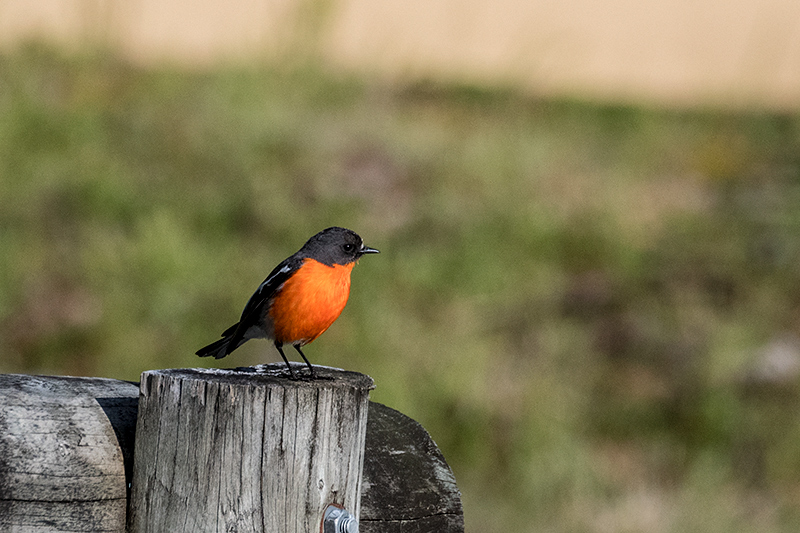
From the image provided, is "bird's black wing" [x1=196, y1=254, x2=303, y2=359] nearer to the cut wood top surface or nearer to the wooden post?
the cut wood top surface

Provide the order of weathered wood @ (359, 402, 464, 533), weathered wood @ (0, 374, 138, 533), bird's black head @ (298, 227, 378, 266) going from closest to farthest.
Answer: weathered wood @ (0, 374, 138, 533)
weathered wood @ (359, 402, 464, 533)
bird's black head @ (298, 227, 378, 266)

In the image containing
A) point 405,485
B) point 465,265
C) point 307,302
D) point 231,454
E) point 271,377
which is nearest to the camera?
point 231,454

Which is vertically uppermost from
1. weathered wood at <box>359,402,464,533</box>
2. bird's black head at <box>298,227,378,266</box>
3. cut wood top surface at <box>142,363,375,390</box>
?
bird's black head at <box>298,227,378,266</box>

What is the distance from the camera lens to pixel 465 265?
8.20 metres

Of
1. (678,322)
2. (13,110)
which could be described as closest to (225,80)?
(13,110)

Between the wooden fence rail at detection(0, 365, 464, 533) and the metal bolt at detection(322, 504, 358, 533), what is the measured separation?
20 mm

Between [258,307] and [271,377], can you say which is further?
[258,307]

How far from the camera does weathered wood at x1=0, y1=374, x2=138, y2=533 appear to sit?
6.34ft

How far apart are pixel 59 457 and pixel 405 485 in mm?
922

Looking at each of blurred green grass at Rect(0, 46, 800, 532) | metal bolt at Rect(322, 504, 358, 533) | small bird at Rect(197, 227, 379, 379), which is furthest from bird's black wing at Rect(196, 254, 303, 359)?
blurred green grass at Rect(0, 46, 800, 532)

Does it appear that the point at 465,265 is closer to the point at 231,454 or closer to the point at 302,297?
the point at 302,297

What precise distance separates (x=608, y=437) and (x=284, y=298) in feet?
16.4

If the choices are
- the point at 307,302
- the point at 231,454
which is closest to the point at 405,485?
the point at 231,454

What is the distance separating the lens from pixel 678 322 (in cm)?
833
